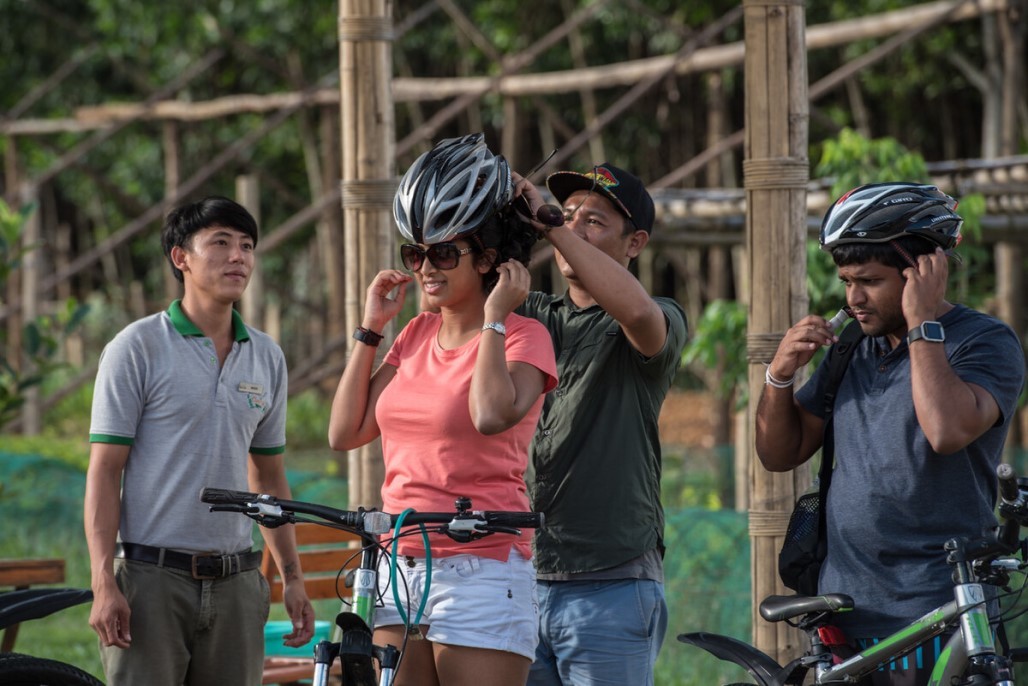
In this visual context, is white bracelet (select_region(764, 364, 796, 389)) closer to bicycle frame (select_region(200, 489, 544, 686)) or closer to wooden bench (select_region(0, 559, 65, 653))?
bicycle frame (select_region(200, 489, 544, 686))

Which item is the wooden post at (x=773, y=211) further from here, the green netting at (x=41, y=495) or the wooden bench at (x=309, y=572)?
the green netting at (x=41, y=495)

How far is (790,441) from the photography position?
3.38 meters

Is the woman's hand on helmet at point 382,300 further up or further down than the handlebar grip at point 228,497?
further up

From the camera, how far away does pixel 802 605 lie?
312cm

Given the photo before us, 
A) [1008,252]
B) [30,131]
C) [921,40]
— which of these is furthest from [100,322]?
[1008,252]

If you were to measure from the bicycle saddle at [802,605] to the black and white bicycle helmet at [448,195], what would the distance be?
43.0 inches

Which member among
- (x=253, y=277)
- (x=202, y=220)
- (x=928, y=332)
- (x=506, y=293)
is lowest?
(x=928, y=332)

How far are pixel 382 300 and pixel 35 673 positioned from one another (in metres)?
1.36

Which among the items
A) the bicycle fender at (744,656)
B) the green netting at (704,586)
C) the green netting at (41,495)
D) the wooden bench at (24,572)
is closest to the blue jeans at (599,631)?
the bicycle fender at (744,656)

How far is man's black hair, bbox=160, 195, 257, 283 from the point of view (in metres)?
3.78

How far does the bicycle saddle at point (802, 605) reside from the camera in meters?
3.08

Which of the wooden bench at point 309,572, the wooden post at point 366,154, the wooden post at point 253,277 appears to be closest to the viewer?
the wooden post at point 366,154

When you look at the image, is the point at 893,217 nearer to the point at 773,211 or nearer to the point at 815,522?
the point at 815,522

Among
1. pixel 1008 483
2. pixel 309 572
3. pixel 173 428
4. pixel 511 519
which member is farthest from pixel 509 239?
pixel 309 572
